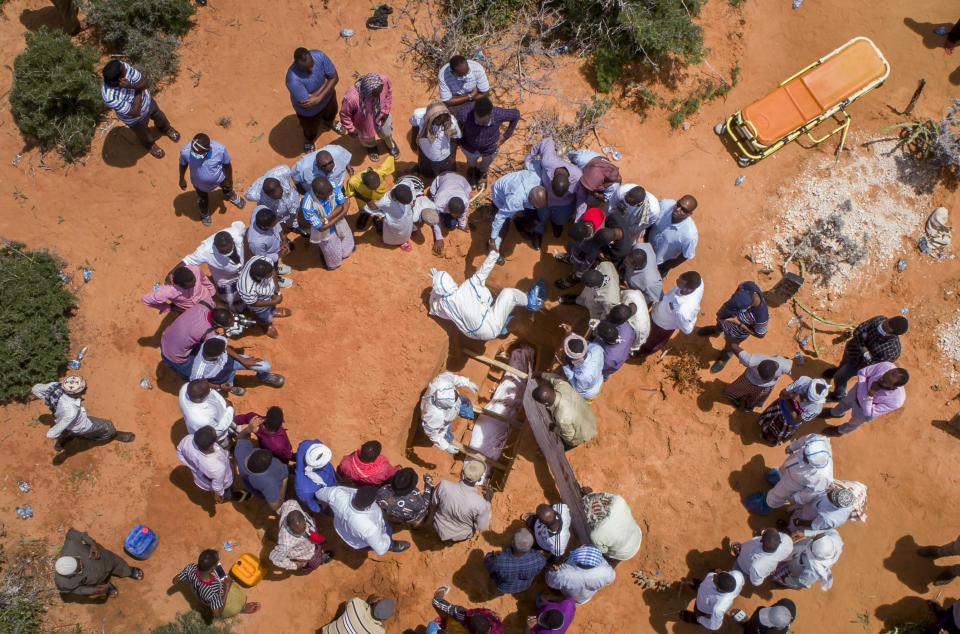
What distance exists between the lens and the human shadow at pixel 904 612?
7504 mm

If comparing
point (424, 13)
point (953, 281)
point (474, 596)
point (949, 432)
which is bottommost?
point (474, 596)

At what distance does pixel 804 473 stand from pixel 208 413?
687 centimetres

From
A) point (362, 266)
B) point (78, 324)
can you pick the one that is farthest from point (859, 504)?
point (78, 324)

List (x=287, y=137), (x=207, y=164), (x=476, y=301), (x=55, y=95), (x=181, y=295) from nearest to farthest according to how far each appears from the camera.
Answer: (x=181, y=295) → (x=476, y=301) → (x=207, y=164) → (x=55, y=95) → (x=287, y=137)

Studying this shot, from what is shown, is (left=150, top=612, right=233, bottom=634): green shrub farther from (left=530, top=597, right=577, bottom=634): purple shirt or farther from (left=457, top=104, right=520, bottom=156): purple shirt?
(left=457, top=104, right=520, bottom=156): purple shirt

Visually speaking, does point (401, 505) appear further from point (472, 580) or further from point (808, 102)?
point (808, 102)

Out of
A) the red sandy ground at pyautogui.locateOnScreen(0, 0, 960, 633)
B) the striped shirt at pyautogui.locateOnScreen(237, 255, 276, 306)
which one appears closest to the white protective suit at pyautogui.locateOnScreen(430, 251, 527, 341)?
the red sandy ground at pyautogui.locateOnScreen(0, 0, 960, 633)

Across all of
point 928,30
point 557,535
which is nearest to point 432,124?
point 557,535

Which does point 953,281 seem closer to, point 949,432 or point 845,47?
point 949,432

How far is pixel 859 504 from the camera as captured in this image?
673 centimetres

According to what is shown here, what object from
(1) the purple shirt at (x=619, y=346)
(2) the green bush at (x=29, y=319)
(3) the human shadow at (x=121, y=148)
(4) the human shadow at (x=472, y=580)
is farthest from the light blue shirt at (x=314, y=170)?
(4) the human shadow at (x=472, y=580)

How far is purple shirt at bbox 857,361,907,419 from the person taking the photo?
6.88 metres

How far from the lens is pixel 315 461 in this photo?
20.7 ft

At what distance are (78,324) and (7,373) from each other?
103 cm
